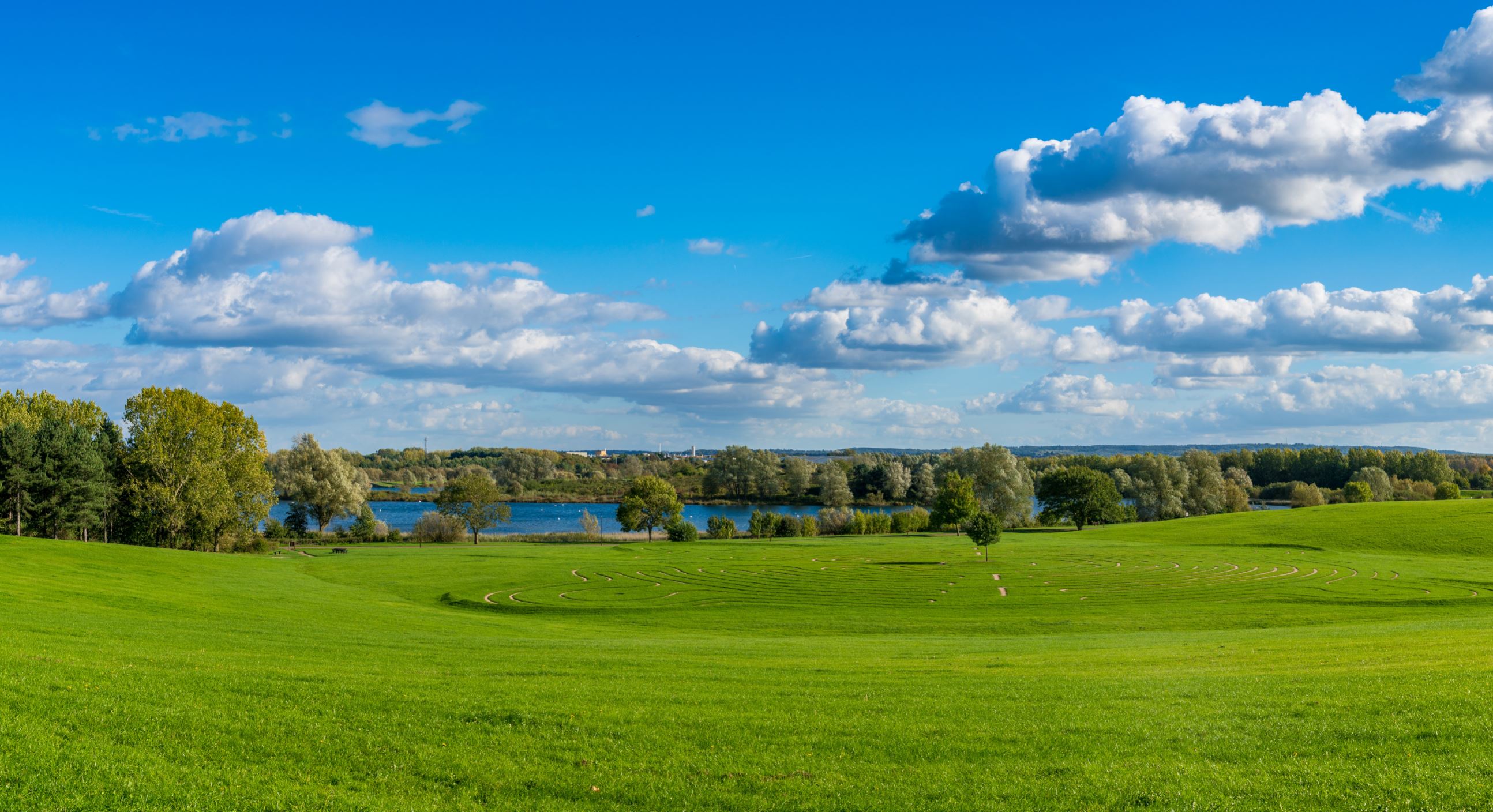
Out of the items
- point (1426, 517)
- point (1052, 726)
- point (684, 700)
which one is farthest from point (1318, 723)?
point (1426, 517)

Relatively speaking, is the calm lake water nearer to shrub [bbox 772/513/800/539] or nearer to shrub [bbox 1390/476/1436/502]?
shrub [bbox 772/513/800/539]

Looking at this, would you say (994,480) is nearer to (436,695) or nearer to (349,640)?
(349,640)

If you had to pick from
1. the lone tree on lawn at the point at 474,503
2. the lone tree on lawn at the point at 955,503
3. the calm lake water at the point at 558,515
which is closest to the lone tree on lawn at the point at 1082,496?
the lone tree on lawn at the point at 955,503

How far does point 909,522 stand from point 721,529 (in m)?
28.9

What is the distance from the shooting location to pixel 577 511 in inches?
A: 7505

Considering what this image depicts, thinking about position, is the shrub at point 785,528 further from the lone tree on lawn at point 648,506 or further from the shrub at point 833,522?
the lone tree on lawn at point 648,506

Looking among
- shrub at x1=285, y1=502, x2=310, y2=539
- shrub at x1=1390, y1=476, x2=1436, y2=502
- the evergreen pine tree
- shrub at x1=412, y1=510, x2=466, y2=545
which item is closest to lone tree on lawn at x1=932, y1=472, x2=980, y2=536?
shrub at x1=412, y1=510, x2=466, y2=545

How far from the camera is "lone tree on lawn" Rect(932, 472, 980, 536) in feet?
355

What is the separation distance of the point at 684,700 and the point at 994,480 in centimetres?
12330

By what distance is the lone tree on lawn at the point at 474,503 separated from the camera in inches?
4215

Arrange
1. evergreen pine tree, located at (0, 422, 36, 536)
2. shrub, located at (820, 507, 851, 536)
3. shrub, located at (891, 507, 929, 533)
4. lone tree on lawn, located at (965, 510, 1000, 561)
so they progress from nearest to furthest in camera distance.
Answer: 1. evergreen pine tree, located at (0, 422, 36, 536)
2. lone tree on lawn, located at (965, 510, 1000, 561)
3. shrub, located at (820, 507, 851, 536)
4. shrub, located at (891, 507, 929, 533)

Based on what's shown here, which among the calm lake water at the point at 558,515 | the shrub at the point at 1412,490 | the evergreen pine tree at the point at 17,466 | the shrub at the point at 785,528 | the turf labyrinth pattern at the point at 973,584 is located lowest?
the calm lake water at the point at 558,515

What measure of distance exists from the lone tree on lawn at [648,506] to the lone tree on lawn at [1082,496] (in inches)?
2143

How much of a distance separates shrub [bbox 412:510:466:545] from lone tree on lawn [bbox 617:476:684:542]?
20307mm
